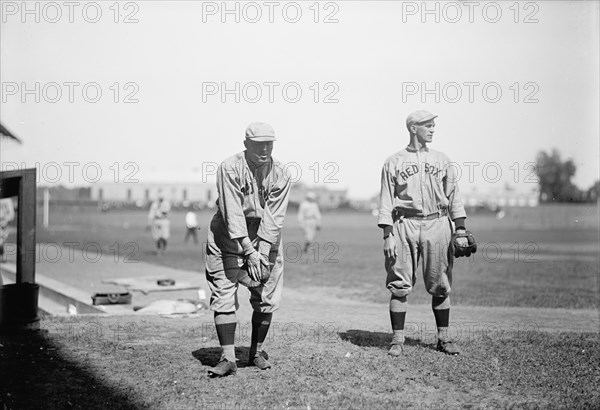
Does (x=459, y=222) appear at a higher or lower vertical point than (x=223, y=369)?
higher

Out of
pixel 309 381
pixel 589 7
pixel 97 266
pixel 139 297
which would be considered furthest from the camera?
pixel 97 266

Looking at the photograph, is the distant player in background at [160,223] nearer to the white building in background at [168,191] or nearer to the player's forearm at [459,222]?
the player's forearm at [459,222]

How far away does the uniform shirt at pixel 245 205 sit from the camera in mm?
5773

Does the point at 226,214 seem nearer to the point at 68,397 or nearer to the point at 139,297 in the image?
the point at 68,397

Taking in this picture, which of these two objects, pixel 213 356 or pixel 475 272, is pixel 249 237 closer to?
pixel 213 356

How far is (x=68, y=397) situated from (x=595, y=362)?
463 centimetres

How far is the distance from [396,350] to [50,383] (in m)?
3.04

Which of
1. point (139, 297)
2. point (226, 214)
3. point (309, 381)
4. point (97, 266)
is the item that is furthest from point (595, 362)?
point (97, 266)

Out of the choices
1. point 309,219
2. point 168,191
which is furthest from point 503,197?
point 309,219

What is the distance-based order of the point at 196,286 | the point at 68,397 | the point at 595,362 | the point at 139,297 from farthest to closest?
1. the point at 196,286
2. the point at 139,297
3. the point at 595,362
4. the point at 68,397

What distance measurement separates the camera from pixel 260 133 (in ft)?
18.9

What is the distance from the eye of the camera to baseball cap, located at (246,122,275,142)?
576cm

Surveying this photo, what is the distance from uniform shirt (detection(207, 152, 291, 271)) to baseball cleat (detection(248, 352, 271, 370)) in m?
0.88

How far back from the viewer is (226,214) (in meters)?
5.75
